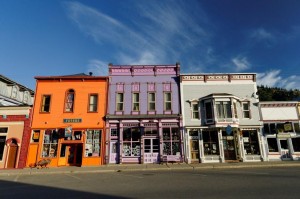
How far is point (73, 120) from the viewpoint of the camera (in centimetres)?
2245

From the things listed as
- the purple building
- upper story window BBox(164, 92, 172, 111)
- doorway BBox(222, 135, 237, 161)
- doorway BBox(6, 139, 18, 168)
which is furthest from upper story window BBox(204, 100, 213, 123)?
doorway BBox(6, 139, 18, 168)

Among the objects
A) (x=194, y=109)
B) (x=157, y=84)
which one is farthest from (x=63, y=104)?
(x=194, y=109)

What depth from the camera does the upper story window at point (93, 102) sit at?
23.1 m

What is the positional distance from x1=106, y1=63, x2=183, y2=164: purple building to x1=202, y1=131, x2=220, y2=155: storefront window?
2.74 meters

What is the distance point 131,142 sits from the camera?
22266 millimetres

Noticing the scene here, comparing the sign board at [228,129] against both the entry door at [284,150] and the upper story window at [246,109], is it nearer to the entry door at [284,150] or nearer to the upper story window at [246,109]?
the upper story window at [246,109]

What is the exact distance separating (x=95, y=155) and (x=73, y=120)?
14.8 ft

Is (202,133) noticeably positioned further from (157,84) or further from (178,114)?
(157,84)

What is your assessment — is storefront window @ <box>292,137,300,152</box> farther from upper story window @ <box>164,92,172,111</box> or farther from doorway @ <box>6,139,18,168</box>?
doorway @ <box>6,139,18,168</box>

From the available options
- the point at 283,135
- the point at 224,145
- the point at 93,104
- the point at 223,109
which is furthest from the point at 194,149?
the point at 93,104

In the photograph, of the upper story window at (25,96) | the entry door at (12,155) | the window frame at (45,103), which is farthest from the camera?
the upper story window at (25,96)

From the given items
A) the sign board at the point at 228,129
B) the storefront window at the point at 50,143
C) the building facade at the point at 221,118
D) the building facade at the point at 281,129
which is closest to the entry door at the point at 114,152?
the storefront window at the point at 50,143

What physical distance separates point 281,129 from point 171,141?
1217 centimetres

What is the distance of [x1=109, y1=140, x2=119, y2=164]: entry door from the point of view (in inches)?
856
